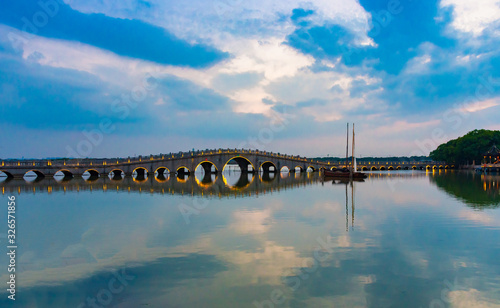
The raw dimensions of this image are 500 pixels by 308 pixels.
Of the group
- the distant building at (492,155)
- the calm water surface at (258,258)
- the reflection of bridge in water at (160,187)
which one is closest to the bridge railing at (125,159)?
the reflection of bridge in water at (160,187)

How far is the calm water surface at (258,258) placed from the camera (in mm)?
8984

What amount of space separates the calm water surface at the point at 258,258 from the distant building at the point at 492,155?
246 ft

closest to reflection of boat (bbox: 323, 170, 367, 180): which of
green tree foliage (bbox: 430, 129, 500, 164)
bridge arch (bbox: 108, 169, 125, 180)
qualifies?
bridge arch (bbox: 108, 169, 125, 180)

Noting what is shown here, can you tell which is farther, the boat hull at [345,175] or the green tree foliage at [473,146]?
the green tree foliage at [473,146]

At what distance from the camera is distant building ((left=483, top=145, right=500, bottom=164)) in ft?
274

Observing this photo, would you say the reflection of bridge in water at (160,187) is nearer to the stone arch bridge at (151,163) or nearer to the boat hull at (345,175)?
the stone arch bridge at (151,163)

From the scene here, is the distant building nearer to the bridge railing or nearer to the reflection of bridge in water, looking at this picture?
the bridge railing

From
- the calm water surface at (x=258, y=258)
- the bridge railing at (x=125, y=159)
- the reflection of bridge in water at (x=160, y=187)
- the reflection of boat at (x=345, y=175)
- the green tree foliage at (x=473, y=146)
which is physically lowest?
the calm water surface at (x=258, y=258)

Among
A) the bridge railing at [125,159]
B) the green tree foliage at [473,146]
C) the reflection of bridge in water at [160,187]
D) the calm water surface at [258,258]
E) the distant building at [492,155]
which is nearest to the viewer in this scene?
the calm water surface at [258,258]

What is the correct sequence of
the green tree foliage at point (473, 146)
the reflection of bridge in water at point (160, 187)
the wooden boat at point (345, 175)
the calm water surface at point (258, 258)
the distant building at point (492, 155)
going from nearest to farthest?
the calm water surface at point (258, 258) → the reflection of bridge in water at point (160, 187) → the wooden boat at point (345, 175) → the distant building at point (492, 155) → the green tree foliage at point (473, 146)

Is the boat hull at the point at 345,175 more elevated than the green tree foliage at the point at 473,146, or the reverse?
the green tree foliage at the point at 473,146

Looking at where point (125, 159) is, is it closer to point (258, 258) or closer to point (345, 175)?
point (345, 175)

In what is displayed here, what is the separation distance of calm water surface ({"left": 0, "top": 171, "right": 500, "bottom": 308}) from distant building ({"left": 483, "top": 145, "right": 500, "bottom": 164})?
246ft

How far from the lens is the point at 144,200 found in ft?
93.8
